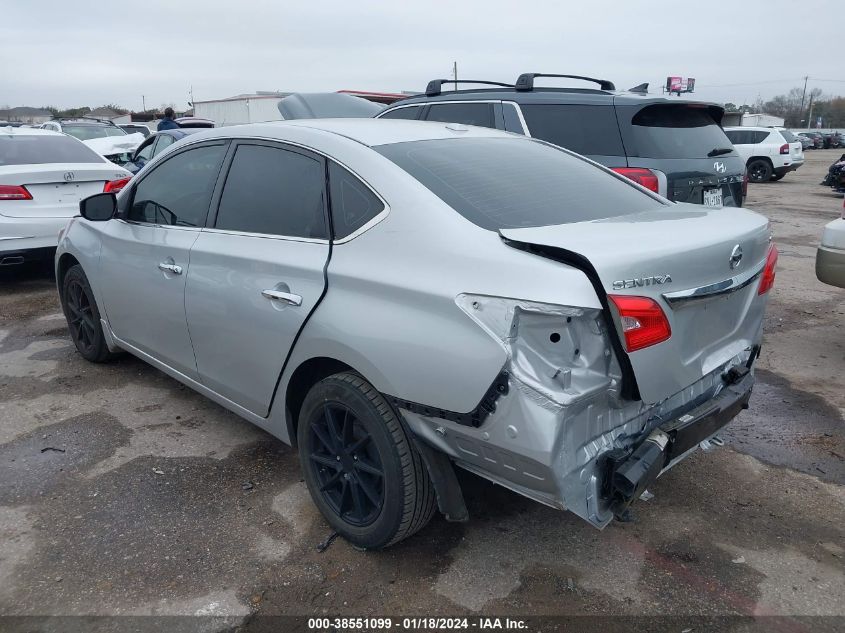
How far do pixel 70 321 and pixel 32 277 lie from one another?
3471mm

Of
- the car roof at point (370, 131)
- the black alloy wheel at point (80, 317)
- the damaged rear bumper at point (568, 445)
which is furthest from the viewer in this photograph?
the black alloy wheel at point (80, 317)

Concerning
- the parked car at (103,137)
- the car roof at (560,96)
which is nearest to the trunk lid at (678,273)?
the car roof at (560,96)

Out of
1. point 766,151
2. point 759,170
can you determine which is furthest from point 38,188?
point 759,170

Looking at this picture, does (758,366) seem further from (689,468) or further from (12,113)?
(12,113)

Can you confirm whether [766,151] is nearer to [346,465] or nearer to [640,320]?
[640,320]

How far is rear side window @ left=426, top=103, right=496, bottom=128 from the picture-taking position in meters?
6.11

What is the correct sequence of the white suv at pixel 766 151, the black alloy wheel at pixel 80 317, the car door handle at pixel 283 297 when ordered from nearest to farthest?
the car door handle at pixel 283 297 < the black alloy wheel at pixel 80 317 < the white suv at pixel 766 151

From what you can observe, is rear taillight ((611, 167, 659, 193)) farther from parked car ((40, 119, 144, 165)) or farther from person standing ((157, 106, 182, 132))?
parked car ((40, 119, 144, 165))

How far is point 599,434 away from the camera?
2.20 meters

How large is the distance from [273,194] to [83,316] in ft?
7.81

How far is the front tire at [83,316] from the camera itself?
4.53 metres

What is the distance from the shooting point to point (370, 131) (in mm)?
3035

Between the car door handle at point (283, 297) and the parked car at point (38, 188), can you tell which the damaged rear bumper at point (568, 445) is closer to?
the car door handle at point (283, 297)

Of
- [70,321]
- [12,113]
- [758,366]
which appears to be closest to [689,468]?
[758,366]
